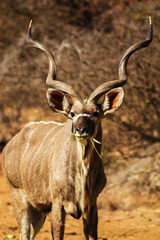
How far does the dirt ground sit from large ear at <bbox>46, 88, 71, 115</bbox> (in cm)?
196

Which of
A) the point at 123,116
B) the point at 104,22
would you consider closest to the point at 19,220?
the point at 123,116

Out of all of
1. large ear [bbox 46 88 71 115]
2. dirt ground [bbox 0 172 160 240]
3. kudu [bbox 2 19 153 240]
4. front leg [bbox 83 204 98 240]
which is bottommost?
dirt ground [bbox 0 172 160 240]

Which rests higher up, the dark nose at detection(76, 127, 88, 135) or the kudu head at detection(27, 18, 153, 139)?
the kudu head at detection(27, 18, 153, 139)

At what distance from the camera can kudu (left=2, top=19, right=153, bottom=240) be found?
10.4ft

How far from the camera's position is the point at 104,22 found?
7.31 metres

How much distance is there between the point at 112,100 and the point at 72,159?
55cm

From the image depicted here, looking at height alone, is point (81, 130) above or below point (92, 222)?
above

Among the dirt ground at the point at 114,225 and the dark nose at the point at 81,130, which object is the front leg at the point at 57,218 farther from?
the dirt ground at the point at 114,225

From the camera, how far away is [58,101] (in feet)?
11.0

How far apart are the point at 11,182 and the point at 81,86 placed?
2177mm

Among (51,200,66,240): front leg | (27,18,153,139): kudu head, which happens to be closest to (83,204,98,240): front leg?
(51,200,66,240): front leg

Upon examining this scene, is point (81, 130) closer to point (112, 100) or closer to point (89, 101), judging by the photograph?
point (89, 101)

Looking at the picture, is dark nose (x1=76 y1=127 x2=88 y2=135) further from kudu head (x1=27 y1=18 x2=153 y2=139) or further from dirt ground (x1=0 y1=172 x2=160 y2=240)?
dirt ground (x1=0 y1=172 x2=160 y2=240)

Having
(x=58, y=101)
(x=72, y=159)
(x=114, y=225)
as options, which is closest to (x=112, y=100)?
(x=58, y=101)
